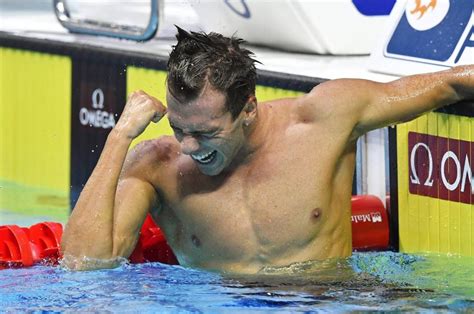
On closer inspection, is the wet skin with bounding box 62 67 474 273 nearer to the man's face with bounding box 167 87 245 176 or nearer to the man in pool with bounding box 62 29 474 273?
the man in pool with bounding box 62 29 474 273

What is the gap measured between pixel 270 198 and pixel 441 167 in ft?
2.19

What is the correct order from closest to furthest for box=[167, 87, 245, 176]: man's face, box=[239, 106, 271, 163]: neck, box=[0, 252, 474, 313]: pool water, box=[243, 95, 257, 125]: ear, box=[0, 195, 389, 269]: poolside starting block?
box=[0, 252, 474, 313]: pool water → box=[167, 87, 245, 176]: man's face → box=[243, 95, 257, 125]: ear → box=[239, 106, 271, 163]: neck → box=[0, 195, 389, 269]: poolside starting block

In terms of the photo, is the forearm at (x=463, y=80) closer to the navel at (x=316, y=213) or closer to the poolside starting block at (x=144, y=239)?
the navel at (x=316, y=213)

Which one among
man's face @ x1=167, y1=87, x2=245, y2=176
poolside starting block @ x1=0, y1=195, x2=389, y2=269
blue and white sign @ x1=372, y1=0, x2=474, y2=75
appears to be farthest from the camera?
blue and white sign @ x1=372, y1=0, x2=474, y2=75

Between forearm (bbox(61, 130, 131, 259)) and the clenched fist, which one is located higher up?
the clenched fist

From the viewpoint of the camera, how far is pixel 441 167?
4.32 meters

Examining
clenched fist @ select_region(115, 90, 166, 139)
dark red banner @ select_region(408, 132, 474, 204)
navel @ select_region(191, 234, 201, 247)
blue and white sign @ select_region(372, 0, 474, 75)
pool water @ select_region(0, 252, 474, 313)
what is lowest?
pool water @ select_region(0, 252, 474, 313)

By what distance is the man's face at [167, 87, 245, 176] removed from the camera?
3.69 metres

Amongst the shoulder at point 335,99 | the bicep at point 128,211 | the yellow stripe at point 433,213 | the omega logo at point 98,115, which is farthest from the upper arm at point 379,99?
the omega logo at point 98,115

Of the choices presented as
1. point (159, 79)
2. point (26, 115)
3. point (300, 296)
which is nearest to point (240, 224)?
point (300, 296)

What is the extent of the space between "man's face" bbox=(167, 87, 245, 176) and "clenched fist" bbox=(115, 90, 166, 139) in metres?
0.18

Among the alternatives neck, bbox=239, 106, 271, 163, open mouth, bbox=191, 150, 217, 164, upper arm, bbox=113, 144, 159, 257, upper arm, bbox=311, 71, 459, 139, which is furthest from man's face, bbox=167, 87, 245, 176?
upper arm, bbox=311, 71, 459, 139

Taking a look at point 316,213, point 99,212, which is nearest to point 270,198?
point 316,213

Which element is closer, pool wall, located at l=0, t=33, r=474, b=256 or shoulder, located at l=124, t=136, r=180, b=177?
shoulder, located at l=124, t=136, r=180, b=177
